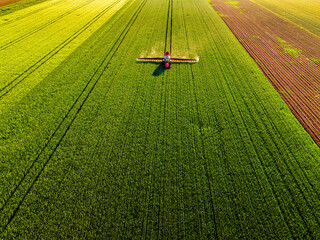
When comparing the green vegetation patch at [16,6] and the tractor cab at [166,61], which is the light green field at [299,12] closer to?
the tractor cab at [166,61]

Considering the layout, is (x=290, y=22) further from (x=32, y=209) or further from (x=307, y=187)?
(x=32, y=209)

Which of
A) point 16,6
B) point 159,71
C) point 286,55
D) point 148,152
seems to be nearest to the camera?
point 148,152

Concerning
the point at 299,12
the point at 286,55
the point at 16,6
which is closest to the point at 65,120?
the point at 286,55

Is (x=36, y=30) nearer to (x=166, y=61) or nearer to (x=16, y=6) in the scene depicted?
(x=16, y=6)

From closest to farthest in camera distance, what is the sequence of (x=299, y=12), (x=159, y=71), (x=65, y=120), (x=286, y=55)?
1. (x=65, y=120)
2. (x=159, y=71)
3. (x=286, y=55)
4. (x=299, y=12)

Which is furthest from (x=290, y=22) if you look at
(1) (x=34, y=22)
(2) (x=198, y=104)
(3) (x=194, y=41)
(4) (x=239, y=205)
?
(1) (x=34, y=22)

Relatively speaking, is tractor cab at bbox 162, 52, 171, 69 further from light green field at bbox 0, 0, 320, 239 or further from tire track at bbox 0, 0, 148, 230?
tire track at bbox 0, 0, 148, 230

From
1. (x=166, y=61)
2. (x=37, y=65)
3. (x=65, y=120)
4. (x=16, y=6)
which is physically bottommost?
(x=65, y=120)
